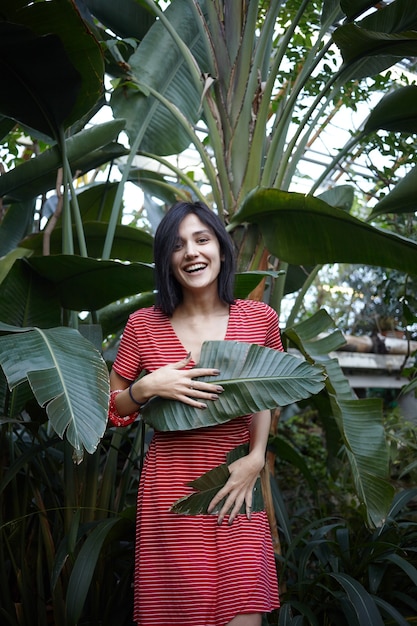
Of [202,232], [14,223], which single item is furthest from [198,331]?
[14,223]

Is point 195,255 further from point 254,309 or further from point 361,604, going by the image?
point 361,604

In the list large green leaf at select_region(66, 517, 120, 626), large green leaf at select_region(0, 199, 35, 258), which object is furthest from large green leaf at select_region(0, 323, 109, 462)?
large green leaf at select_region(0, 199, 35, 258)

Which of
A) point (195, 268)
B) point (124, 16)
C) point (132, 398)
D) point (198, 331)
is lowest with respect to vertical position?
point (132, 398)

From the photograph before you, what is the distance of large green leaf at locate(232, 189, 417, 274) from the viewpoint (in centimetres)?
187

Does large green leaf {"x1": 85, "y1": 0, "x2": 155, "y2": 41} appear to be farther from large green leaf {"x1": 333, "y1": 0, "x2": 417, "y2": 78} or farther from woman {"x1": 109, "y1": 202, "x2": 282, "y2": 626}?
woman {"x1": 109, "y1": 202, "x2": 282, "y2": 626}

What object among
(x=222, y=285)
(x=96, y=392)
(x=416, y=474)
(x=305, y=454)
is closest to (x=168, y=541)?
(x=96, y=392)

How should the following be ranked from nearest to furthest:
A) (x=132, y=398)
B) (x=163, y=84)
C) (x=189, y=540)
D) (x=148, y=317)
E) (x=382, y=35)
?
(x=189, y=540) → (x=132, y=398) → (x=148, y=317) → (x=382, y=35) → (x=163, y=84)

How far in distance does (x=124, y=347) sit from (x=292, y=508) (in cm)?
217

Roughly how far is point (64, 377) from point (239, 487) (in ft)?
1.53

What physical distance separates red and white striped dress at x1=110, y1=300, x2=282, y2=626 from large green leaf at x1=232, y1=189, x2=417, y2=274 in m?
0.51

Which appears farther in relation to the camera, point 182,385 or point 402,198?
point 402,198

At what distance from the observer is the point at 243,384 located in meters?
1.50

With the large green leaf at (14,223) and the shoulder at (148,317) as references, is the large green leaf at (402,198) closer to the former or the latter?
the shoulder at (148,317)

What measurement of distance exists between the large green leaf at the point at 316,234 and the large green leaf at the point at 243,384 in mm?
551
